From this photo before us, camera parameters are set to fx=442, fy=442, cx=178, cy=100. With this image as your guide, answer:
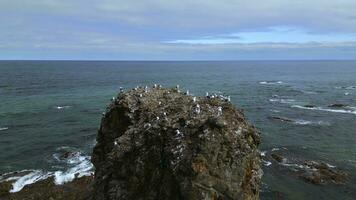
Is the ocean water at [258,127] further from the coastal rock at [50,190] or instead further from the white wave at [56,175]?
the coastal rock at [50,190]

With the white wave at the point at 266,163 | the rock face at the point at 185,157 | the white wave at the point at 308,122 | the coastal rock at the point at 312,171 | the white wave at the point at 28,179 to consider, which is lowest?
the white wave at the point at 28,179

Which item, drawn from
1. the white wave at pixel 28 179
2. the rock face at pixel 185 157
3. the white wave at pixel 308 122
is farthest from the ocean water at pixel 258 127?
the rock face at pixel 185 157

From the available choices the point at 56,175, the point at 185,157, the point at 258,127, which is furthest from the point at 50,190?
the point at 258,127

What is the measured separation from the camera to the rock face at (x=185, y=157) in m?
23.2

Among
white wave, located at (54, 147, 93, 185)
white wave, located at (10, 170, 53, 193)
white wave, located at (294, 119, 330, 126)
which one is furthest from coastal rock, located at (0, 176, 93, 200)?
white wave, located at (294, 119, 330, 126)

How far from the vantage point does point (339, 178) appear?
4241 centimetres

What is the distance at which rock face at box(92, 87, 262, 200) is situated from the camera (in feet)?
76.0

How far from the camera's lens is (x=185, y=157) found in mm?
23391

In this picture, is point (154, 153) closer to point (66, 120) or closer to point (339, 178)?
point (339, 178)

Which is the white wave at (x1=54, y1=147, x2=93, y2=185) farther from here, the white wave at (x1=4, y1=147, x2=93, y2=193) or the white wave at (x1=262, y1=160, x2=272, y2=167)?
the white wave at (x1=262, y1=160, x2=272, y2=167)

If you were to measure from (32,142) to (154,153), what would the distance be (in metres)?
35.4

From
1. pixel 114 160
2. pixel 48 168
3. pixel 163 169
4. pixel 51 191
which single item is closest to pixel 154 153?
pixel 163 169

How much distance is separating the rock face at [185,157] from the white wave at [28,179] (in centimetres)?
1649

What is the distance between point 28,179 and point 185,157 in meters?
24.9
